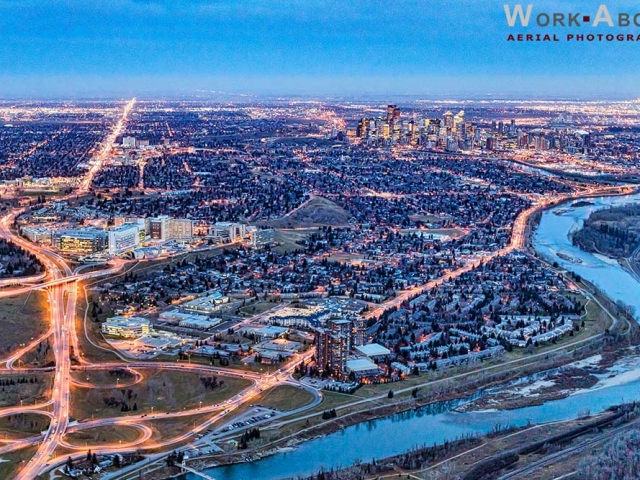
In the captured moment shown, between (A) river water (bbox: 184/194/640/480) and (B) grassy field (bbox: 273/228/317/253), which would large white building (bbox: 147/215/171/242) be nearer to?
(B) grassy field (bbox: 273/228/317/253)

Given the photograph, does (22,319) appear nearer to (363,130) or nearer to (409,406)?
(409,406)

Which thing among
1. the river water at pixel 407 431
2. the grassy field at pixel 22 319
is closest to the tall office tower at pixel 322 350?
the river water at pixel 407 431

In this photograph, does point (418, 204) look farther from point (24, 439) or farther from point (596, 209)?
point (24, 439)

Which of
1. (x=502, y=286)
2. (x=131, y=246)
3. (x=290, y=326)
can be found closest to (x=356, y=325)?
(x=290, y=326)

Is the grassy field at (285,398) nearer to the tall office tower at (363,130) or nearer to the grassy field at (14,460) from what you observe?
the grassy field at (14,460)

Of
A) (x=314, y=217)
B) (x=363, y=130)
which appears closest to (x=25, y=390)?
(x=314, y=217)

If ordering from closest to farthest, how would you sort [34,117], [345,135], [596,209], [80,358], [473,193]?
[80,358] → [596,209] → [473,193] → [345,135] → [34,117]

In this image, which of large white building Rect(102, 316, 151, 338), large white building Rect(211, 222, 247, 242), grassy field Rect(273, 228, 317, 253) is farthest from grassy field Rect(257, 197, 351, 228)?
large white building Rect(102, 316, 151, 338)
